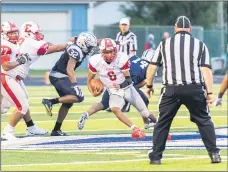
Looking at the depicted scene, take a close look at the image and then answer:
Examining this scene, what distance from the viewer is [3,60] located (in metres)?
13.7

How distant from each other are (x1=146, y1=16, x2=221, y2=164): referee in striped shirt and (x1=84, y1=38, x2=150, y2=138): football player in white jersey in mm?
2635

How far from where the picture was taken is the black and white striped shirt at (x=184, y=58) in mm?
10875

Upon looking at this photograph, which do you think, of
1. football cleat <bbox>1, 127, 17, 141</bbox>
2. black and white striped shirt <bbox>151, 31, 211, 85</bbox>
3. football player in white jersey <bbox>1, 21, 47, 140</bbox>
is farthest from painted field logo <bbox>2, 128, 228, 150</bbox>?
black and white striped shirt <bbox>151, 31, 211, 85</bbox>

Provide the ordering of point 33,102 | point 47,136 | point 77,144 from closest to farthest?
point 77,144 → point 47,136 → point 33,102

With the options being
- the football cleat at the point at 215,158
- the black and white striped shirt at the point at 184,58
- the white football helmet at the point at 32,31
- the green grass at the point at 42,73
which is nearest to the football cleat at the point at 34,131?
the white football helmet at the point at 32,31

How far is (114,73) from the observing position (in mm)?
14039

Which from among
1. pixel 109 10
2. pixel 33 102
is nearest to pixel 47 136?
pixel 33 102

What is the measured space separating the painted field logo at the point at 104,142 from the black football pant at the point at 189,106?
1650 millimetres

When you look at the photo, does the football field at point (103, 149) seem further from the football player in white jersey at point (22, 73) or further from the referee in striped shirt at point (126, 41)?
the referee in striped shirt at point (126, 41)

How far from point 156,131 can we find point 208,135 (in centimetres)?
57

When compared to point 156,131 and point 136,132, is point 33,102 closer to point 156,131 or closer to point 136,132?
point 136,132

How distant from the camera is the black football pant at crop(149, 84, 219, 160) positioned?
35.8ft

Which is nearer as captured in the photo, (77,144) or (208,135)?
(208,135)

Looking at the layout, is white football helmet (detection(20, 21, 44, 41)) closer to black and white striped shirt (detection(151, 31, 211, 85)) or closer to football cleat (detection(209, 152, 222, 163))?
black and white striped shirt (detection(151, 31, 211, 85))
